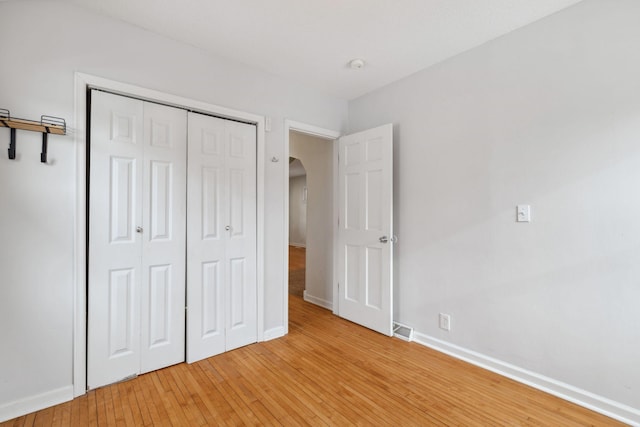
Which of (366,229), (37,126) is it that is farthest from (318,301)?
(37,126)

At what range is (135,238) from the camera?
2145 millimetres

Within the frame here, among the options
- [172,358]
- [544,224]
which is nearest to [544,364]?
[544,224]

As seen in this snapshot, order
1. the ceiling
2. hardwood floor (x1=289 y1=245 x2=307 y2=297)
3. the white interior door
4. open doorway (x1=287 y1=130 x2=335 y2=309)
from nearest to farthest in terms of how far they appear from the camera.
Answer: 1. the ceiling
2. the white interior door
3. open doorway (x1=287 y1=130 x2=335 y2=309)
4. hardwood floor (x1=289 y1=245 x2=307 y2=297)

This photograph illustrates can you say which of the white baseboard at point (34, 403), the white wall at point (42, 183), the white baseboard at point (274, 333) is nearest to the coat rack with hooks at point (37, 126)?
the white wall at point (42, 183)

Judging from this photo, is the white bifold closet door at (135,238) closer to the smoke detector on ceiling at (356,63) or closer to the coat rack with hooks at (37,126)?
the coat rack with hooks at (37,126)

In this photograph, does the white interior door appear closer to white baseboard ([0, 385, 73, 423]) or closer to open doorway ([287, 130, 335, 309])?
open doorway ([287, 130, 335, 309])

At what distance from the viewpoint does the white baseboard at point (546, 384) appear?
174cm

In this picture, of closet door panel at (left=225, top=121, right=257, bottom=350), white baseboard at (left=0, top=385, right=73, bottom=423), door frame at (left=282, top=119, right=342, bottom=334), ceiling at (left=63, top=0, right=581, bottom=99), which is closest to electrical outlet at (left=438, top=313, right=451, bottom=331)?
door frame at (left=282, top=119, right=342, bottom=334)

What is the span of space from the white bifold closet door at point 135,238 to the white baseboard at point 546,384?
228 cm

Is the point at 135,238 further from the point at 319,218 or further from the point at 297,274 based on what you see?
the point at 297,274

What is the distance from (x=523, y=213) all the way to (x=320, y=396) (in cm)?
195

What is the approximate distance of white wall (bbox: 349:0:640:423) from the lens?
1772mm

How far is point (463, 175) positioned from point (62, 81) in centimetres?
302

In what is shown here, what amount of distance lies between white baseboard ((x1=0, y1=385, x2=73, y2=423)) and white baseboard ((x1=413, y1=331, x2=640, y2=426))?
2.77m
